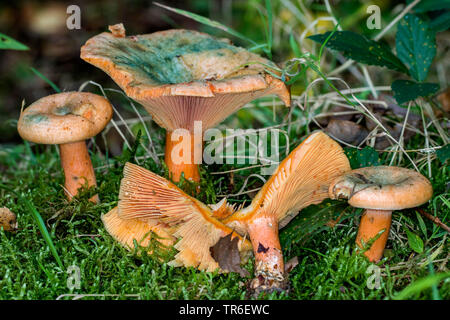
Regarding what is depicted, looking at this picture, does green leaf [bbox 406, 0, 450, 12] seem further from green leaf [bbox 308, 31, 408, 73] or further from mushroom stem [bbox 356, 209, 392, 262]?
mushroom stem [bbox 356, 209, 392, 262]

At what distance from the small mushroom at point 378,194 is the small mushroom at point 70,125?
1159 mm

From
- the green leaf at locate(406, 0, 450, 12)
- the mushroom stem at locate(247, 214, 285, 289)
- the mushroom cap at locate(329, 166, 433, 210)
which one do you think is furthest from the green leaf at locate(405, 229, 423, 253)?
the green leaf at locate(406, 0, 450, 12)

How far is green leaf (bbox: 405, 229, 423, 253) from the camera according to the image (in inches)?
73.3

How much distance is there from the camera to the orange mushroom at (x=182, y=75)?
6.07 ft

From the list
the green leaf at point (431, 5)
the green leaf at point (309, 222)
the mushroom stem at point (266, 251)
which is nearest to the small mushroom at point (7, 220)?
the mushroom stem at point (266, 251)

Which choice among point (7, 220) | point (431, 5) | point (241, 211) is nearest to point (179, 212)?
point (241, 211)

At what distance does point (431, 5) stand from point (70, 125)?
228cm

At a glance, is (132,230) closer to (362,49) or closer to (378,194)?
(378,194)

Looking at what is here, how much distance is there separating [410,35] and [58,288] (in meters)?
2.17

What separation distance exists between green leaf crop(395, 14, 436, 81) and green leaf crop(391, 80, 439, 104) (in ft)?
0.48

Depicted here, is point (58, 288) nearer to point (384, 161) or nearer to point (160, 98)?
point (160, 98)

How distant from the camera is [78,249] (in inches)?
76.6

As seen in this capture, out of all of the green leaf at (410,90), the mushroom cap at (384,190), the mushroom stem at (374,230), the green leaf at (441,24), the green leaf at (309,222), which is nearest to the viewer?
the mushroom cap at (384,190)

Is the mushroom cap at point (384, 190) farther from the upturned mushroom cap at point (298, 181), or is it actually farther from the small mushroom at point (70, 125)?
the small mushroom at point (70, 125)
